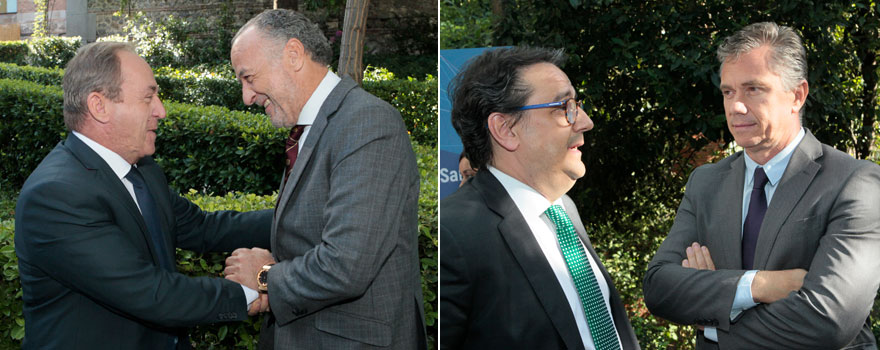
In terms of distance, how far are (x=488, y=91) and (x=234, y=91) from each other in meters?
13.2

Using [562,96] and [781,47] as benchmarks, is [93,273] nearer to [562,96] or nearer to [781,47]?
[562,96]

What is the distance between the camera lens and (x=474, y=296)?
6.04ft

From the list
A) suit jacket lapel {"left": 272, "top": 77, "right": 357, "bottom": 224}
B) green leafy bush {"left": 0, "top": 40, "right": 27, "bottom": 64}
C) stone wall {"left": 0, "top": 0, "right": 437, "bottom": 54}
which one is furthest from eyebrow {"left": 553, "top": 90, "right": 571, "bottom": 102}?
green leafy bush {"left": 0, "top": 40, "right": 27, "bottom": 64}

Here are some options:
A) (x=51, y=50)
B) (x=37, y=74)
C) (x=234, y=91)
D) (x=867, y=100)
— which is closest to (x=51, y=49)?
(x=51, y=50)

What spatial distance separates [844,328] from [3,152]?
10.0 meters

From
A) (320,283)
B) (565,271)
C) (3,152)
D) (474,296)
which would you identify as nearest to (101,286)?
(320,283)

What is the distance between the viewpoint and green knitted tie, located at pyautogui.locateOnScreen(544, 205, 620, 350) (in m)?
1.97

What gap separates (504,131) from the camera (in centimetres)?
204

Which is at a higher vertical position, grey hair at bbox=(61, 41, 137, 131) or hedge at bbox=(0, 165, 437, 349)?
grey hair at bbox=(61, 41, 137, 131)

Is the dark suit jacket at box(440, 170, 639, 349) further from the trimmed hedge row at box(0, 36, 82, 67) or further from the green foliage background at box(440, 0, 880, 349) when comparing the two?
the trimmed hedge row at box(0, 36, 82, 67)

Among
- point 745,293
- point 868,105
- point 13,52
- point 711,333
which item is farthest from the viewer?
point 13,52

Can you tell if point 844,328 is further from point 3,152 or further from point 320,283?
point 3,152

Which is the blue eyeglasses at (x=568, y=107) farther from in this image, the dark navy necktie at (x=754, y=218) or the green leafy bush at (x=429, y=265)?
the green leafy bush at (x=429, y=265)

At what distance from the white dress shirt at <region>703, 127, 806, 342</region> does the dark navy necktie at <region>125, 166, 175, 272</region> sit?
1829 mm
